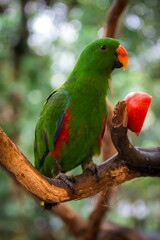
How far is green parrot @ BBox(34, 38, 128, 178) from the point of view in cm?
181

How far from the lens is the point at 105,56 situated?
1841mm

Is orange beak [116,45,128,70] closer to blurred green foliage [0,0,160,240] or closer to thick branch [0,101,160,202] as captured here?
thick branch [0,101,160,202]

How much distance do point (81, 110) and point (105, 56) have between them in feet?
0.97

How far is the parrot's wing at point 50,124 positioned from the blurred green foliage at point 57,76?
46.6 inches

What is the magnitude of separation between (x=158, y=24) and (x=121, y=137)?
1.97 meters

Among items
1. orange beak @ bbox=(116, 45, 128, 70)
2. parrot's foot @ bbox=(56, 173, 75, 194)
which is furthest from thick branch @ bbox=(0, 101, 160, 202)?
orange beak @ bbox=(116, 45, 128, 70)

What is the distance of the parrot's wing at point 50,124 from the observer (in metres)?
1.82

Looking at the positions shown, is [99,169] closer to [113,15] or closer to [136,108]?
[136,108]

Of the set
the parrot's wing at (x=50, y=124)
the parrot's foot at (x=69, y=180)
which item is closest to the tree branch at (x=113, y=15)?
the parrot's wing at (x=50, y=124)

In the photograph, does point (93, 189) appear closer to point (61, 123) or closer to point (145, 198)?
point (61, 123)

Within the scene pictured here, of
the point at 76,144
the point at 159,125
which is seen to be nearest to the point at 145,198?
the point at 159,125

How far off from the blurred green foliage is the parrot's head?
107 centimetres

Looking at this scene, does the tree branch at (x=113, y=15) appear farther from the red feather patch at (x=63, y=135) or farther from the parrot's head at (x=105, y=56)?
the red feather patch at (x=63, y=135)

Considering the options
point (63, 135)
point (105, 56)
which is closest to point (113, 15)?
point (105, 56)
